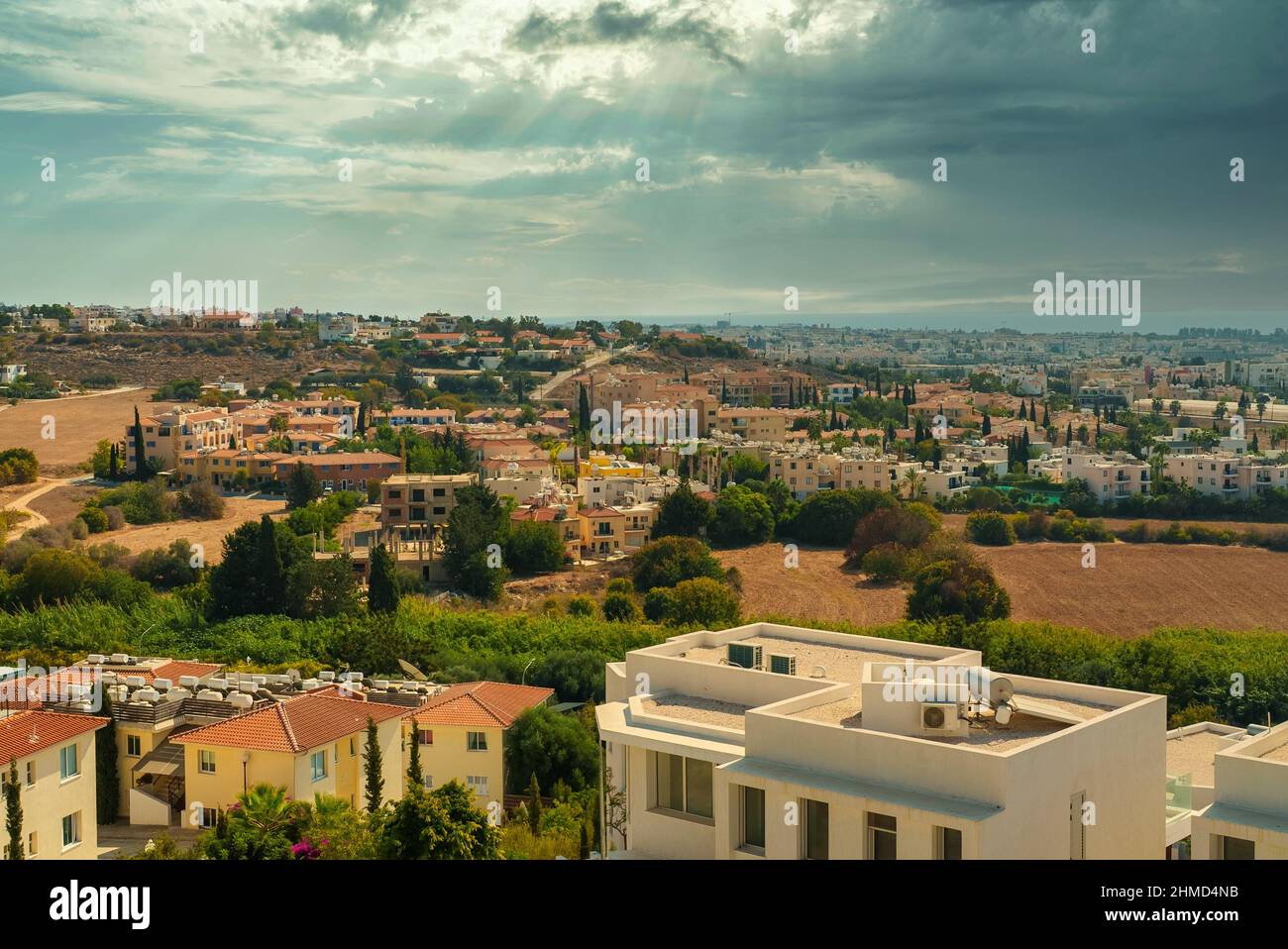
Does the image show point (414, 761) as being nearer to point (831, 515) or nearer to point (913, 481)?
point (831, 515)

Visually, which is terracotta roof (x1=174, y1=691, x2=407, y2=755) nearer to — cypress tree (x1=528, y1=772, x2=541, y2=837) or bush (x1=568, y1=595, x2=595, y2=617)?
cypress tree (x1=528, y1=772, x2=541, y2=837)

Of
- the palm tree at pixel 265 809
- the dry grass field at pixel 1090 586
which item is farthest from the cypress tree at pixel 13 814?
the dry grass field at pixel 1090 586

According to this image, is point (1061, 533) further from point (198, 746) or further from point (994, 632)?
point (198, 746)

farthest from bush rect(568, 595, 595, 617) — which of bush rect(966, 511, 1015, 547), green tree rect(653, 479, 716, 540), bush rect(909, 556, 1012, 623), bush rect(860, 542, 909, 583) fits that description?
bush rect(966, 511, 1015, 547)

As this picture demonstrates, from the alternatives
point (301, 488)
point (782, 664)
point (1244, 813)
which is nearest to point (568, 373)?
point (301, 488)

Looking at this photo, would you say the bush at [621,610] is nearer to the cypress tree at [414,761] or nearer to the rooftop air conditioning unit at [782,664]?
the cypress tree at [414,761]

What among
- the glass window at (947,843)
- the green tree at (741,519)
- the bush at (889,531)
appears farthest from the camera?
the green tree at (741,519)
